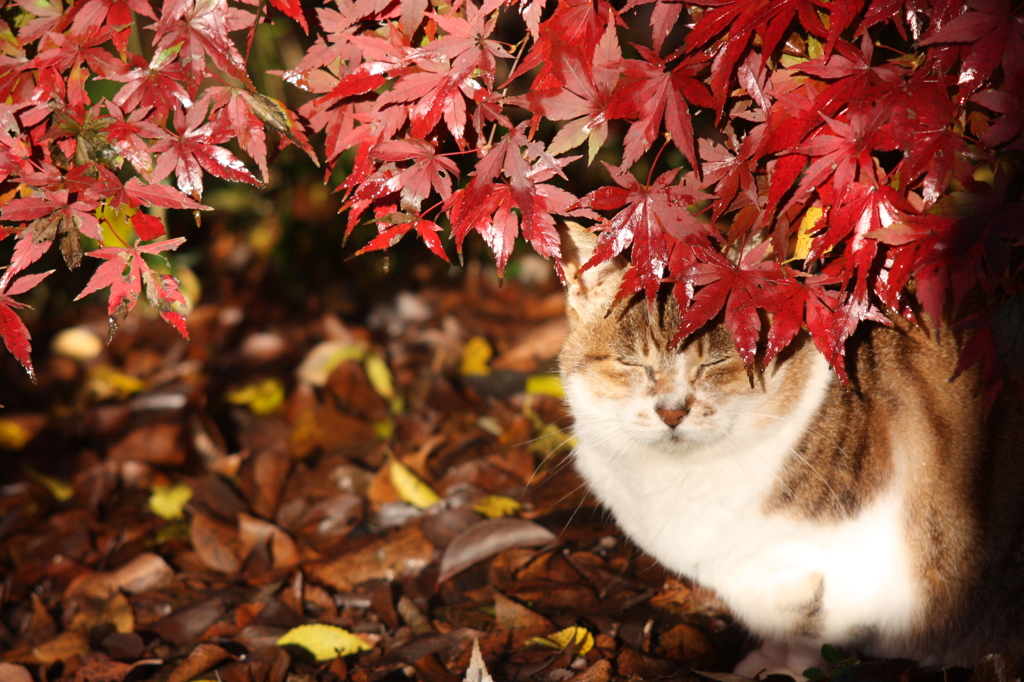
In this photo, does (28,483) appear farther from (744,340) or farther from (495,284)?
(744,340)

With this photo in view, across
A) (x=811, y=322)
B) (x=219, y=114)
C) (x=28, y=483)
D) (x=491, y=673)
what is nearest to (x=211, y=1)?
(x=219, y=114)

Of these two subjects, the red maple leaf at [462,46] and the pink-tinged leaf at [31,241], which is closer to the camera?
the red maple leaf at [462,46]

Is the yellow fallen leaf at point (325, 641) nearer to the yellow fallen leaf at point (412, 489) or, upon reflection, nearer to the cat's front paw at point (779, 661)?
the yellow fallen leaf at point (412, 489)

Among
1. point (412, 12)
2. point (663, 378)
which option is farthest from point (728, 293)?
point (412, 12)

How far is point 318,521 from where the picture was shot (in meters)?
3.06

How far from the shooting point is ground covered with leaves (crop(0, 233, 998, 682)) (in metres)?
2.32

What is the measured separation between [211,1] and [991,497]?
2.03 metres

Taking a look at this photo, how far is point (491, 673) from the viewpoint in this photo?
2166 millimetres

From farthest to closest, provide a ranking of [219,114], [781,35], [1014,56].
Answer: [219,114] → [781,35] → [1014,56]

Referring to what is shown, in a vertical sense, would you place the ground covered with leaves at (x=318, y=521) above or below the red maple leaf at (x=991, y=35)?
below

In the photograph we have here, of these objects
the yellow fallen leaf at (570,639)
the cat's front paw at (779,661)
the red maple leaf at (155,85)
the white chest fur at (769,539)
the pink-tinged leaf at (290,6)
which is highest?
the pink-tinged leaf at (290,6)

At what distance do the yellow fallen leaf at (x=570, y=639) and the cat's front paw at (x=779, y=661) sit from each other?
1.30 ft

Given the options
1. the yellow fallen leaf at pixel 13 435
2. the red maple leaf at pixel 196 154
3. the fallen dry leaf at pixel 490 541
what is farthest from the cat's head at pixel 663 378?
the yellow fallen leaf at pixel 13 435

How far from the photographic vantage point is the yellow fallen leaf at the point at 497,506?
2908mm
